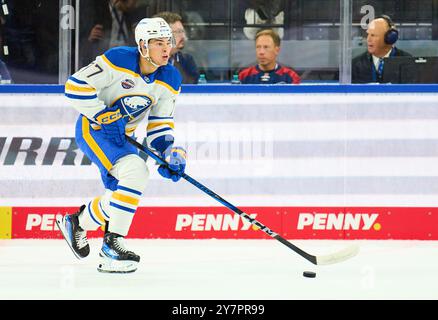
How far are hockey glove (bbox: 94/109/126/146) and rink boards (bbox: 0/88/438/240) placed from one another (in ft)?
2.70

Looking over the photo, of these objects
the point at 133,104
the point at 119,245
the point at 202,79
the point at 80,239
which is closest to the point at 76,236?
the point at 80,239

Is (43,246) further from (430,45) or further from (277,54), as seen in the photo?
(430,45)

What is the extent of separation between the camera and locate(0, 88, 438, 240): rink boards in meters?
5.38

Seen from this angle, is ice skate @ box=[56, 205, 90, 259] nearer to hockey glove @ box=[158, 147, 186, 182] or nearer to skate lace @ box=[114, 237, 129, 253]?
skate lace @ box=[114, 237, 129, 253]

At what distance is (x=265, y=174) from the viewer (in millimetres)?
5406

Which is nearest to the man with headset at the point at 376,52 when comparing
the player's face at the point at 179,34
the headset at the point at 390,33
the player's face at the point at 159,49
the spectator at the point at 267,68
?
the headset at the point at 390,33

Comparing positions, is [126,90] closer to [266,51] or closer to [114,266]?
[114,266]

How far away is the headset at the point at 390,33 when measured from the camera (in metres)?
5.25

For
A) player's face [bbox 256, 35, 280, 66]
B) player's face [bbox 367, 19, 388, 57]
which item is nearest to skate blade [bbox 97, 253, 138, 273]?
player's face [bbox 256, 35, 280, 66]

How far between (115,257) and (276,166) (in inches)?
47.8

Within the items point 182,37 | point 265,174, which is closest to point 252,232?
point 265,174

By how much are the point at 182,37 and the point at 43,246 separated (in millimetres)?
1192

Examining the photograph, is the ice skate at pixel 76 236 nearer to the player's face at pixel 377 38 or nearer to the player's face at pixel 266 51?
the player's face at pixel 266 51
